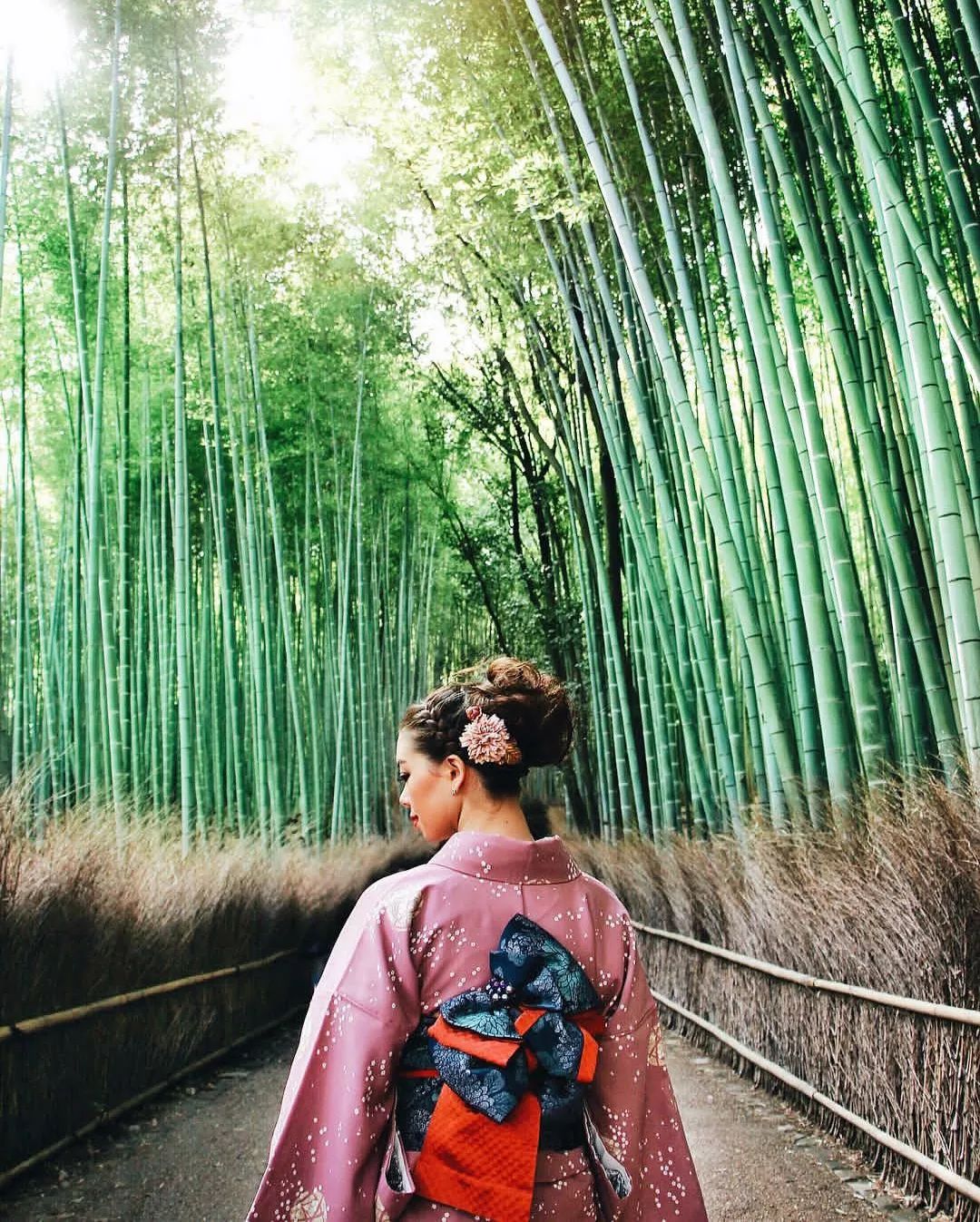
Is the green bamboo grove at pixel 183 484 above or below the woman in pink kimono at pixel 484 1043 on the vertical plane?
above

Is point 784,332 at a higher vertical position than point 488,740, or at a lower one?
higher

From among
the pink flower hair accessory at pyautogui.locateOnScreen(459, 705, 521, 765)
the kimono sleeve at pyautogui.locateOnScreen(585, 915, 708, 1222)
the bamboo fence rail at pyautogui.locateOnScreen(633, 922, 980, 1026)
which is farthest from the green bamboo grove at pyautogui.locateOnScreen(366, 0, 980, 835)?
the pink flower hair accessory at pyautogui.locateOnScreen(459, 705, 521, 765)

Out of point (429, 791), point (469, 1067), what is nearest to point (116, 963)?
point (429, 791)

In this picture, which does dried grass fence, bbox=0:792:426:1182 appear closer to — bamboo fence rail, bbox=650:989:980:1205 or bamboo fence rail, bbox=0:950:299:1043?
bamboo fence rail, bbox=0:950:299:1043

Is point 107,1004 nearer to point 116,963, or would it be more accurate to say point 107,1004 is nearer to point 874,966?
point 116,963

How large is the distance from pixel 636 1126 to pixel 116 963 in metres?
2.41

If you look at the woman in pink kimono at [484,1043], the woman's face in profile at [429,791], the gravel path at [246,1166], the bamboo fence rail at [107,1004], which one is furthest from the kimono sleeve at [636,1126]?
the bamboo fence rail at [107,1004]

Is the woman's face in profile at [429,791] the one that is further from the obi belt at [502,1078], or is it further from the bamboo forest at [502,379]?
the bamboo forest at [502,379]

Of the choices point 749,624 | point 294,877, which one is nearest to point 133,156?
point 294,877

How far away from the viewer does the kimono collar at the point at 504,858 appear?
1.10m

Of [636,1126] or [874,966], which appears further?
[874,966]

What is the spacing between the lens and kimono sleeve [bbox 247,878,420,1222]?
3.27 ft

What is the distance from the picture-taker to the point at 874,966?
2.42m

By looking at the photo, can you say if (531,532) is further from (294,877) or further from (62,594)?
(294,877)
